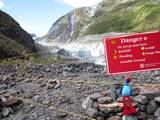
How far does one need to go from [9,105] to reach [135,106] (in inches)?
200

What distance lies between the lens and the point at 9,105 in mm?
17859

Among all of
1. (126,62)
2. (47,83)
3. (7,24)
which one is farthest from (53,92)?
(7,24)

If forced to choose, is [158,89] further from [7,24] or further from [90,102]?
[7,24]

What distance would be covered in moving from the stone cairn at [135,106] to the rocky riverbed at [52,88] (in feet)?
1.33

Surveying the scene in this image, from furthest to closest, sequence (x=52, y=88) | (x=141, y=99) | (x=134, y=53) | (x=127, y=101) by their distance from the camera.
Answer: (x=52, y=88) < (x=134, y=53) < (x=141, y=99) < (x=127, y=101)

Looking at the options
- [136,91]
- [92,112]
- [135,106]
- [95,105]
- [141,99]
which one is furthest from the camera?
[136,91]

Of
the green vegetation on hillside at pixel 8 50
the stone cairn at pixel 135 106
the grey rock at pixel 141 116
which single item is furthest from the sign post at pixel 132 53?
the green vegetation on hillside at pixel 8 50

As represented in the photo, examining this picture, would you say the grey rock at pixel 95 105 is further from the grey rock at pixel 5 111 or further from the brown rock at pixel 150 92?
the grey rock at pixel 5 111

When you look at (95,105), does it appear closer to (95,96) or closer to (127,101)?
(95,96)

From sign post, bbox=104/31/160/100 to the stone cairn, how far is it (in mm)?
514

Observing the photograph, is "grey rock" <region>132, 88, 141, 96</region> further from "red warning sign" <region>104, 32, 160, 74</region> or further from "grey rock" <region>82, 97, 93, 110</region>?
"grey rock" <region>82, 97, 93, 110</region>

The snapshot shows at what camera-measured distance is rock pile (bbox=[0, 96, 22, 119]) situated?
17.5 metres

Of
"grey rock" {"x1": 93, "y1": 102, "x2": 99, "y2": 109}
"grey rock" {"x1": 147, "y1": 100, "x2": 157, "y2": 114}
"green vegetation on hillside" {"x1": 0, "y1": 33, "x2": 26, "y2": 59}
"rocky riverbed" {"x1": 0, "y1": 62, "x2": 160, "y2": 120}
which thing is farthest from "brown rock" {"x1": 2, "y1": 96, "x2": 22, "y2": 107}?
"green vegetation on hillside" {"x1": 0, "y1": 33, "x2": 26, "y2": 59}

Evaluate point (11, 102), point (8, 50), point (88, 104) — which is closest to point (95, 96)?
point (88, 104)
